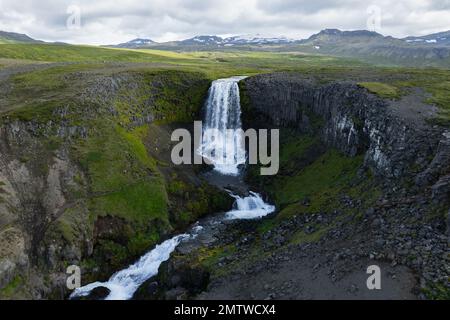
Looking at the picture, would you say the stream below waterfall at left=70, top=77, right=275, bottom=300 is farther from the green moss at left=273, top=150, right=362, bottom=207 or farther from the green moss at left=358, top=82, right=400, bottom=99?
the green moss at left=358, top=82, right=400, bottom=99

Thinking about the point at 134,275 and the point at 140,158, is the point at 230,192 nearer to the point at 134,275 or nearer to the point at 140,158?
the point at 140,158

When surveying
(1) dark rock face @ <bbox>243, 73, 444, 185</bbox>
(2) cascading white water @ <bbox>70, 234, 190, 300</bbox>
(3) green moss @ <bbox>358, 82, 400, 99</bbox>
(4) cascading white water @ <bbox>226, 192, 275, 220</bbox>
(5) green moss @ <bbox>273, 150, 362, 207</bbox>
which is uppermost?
(3) green moss @ <bbox>358, 82, 400, 99</bbox>

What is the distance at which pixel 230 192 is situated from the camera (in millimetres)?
66250

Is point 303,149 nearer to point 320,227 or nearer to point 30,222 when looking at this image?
point 320,227

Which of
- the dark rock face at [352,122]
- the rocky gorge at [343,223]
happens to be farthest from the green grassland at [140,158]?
the dark rock face at [352,122]

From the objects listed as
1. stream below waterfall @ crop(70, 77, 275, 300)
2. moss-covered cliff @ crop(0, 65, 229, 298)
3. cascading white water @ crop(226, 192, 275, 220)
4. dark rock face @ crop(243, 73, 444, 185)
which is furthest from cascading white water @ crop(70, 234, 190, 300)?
dark rock face @ crop(243, 73, 444, 185)

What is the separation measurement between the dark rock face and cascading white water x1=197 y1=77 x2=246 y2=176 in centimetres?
311

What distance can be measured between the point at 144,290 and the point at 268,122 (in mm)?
46513

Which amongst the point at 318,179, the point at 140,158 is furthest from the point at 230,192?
the point at 140,158

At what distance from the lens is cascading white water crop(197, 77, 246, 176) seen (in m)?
76.7

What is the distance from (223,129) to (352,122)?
29.1 metres
